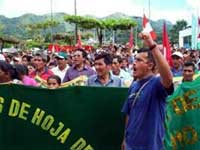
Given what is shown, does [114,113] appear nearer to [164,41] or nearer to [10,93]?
[10,93]

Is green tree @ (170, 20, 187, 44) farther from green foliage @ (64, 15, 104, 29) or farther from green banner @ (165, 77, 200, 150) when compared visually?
green banner @ (165, 77, 200, 150)

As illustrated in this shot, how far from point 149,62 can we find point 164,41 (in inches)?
123

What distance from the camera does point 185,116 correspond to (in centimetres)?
670

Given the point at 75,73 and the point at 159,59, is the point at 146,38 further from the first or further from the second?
the point at 75,73

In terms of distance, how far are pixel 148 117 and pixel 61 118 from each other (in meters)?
1.32

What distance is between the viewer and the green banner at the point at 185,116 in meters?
6.68

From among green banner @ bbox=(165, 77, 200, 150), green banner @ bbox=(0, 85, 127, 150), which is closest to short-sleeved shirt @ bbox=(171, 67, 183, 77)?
green banner @ bbox=(165, 77, 200, 150)

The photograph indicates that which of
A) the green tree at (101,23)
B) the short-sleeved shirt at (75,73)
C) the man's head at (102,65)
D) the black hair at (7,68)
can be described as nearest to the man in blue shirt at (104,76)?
the man's head at (102,65)

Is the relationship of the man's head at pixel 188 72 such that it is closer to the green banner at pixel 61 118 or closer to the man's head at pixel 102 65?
the man's head at pixel 102 65

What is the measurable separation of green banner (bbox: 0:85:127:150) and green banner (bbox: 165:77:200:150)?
0.72m

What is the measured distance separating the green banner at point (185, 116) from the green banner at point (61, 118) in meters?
0.72

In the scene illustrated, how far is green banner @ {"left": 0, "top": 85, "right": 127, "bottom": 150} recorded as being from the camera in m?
6.06

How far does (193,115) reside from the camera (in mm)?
6699

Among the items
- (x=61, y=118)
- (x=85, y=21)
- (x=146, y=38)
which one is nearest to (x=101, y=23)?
(x=85, y=21)
